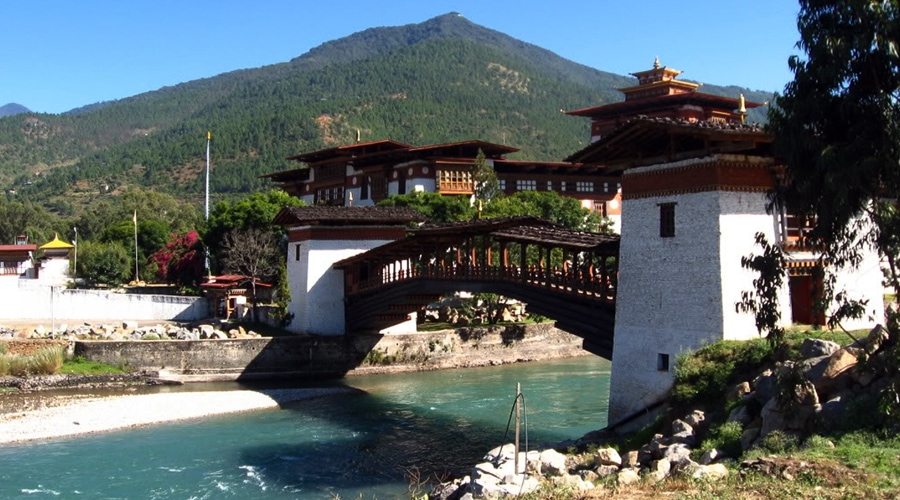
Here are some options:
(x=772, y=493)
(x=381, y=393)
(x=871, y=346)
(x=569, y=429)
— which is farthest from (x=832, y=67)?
(x=381, y=393)

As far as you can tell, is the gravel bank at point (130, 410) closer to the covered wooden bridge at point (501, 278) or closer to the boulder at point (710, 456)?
the covered wooden bridge at point (501, 278)

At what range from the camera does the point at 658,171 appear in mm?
20516

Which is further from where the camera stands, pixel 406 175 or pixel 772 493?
pixel 406 175

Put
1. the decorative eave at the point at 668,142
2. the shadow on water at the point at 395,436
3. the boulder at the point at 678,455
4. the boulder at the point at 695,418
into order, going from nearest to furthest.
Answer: the boulder at the point at 678,455, the boulder at the point at 695,418, the decorative eave at the point at 668,142, the shadow on water at the point at 395,436

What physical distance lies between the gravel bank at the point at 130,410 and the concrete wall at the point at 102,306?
46.1 ft

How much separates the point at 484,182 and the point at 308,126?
273ft

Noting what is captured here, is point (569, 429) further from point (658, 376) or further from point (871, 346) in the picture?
point (871, 346)

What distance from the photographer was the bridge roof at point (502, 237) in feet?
79.0

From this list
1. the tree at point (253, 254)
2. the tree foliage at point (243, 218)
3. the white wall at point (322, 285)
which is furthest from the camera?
the tree foliage at point (243, 218)

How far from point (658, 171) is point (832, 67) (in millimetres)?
7056

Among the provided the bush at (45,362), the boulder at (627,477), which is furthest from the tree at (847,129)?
the bush at (45,362)

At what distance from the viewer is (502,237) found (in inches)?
1117

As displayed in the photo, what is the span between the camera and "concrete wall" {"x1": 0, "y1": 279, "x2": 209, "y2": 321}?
45500 millimetres

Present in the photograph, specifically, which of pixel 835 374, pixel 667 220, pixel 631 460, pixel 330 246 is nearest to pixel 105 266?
pixel 330 246
